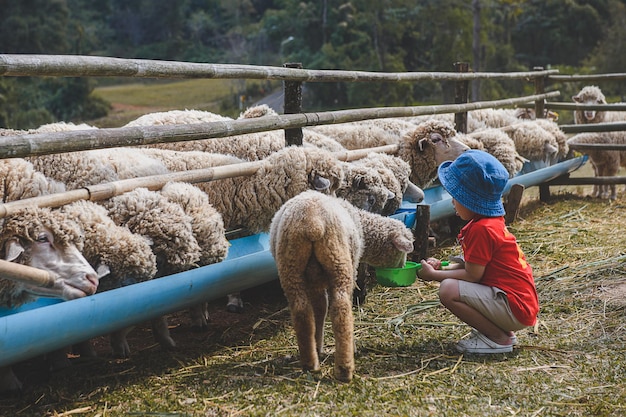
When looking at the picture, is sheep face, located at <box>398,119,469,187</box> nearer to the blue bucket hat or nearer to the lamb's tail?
the blue bucket hat

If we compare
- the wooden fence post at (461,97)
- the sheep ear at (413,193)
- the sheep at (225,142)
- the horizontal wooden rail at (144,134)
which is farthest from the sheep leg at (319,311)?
the wooden fence post at (461,97)

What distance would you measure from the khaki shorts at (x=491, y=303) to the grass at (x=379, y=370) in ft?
0.62

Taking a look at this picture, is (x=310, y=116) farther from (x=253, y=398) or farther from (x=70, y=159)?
(x=253, y=398)

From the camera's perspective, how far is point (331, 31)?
116ft

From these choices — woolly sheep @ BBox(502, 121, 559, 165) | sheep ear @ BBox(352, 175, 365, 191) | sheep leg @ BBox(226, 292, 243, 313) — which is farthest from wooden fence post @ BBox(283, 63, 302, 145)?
woolly sheep @ BBox(502, 121, 559, 165)

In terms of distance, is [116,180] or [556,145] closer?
[116,180]

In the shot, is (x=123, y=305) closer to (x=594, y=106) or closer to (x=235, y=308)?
(x=235, y=308)

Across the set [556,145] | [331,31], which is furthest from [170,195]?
[331,31]

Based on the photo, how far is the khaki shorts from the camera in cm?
412

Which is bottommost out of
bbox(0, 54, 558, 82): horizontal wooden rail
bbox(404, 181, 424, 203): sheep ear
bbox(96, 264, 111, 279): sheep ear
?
bbox(404, 181, 424, 203): sheep ear

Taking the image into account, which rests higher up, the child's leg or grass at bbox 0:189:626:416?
the child's leg

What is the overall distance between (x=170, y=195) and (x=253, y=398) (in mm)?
1435

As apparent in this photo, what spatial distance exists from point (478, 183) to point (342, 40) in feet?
100

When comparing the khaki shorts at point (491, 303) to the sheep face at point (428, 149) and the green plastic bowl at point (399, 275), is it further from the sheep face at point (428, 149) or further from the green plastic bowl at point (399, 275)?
the sheep face at point (428, 149)
